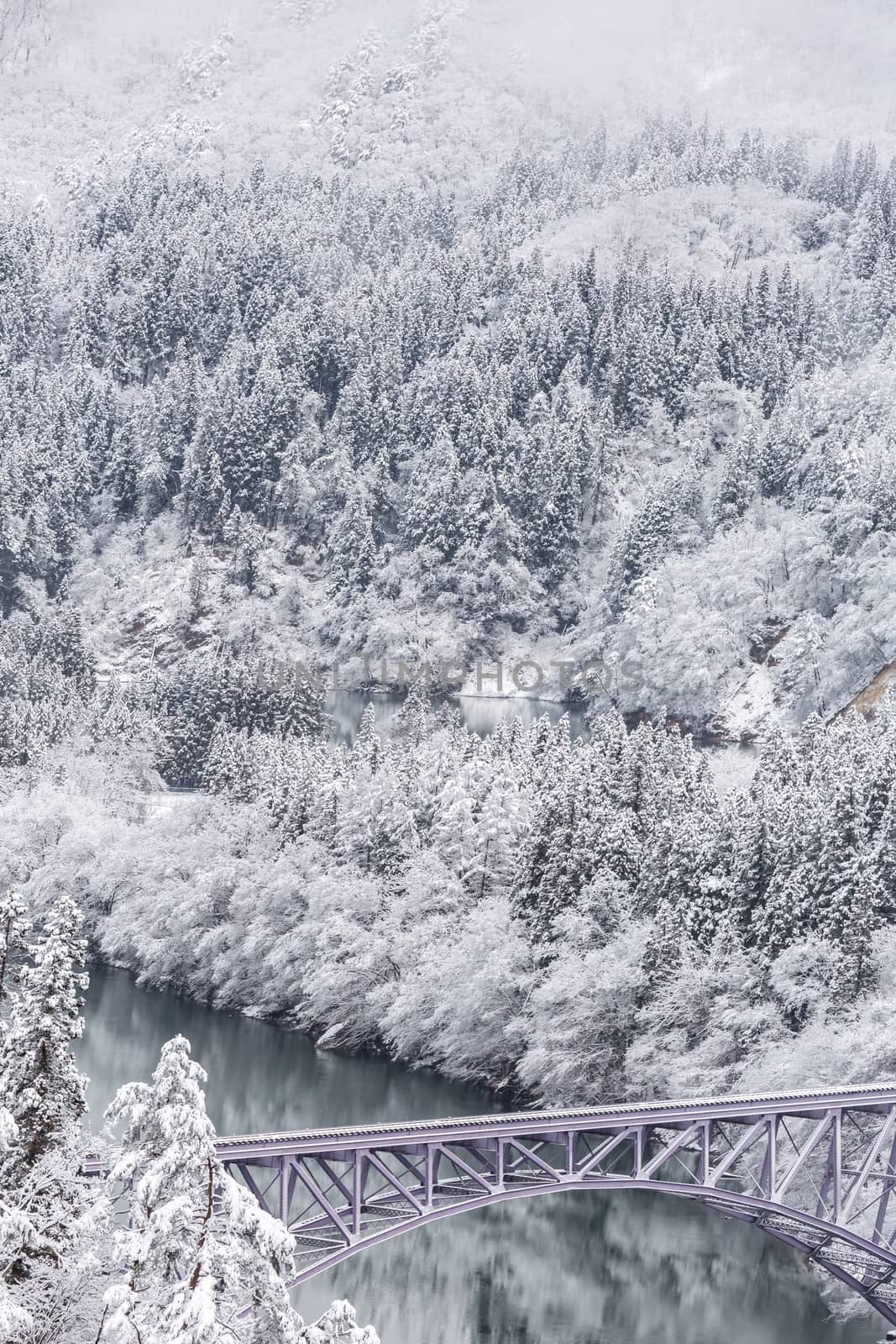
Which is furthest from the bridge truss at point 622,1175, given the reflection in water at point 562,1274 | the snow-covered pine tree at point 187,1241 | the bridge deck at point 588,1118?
the snow-covered pine tree at point 187,1241

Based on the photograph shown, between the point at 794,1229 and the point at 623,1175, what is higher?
the point at 623,1175

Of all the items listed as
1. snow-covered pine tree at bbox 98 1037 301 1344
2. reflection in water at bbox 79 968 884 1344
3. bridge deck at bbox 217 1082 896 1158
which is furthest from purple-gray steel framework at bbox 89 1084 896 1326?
snow-covered pine tree at bbox 98 1037 301 1344

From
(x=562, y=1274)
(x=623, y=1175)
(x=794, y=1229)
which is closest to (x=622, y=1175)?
(x=623, y=1175)

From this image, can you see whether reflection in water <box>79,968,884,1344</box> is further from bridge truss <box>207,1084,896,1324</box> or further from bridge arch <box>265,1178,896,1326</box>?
bridge truss <box>207,1084,896,1324</box>

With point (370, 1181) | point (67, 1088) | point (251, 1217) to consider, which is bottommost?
point (370, 1181)

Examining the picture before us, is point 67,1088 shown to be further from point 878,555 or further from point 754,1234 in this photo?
point 878,555

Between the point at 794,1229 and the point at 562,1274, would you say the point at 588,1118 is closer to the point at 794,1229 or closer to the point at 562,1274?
the point at 794,1229

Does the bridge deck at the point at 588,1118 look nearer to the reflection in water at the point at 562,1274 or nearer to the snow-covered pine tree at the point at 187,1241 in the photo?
the reflection in water at the point at 562,1274

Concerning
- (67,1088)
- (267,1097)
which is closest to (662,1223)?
(267,1097)
